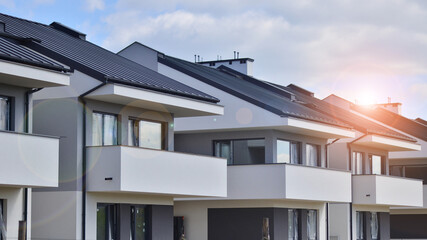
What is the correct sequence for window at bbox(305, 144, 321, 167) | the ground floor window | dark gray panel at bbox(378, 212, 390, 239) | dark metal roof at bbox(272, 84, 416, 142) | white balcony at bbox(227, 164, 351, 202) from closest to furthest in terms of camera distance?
1. the ground floor window
2. white balcony at bbox(227, 164, 351, 202)
3. window at bbox(305, 144, 321, 167)
4. dark metal roof at bbox(272, 84, 416, 142)
5. dark gray panel at bbox(378, 212, 390, 239)

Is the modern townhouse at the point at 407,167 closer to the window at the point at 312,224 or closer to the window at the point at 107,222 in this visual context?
the window at the point at 312,224

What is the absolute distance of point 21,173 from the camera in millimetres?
22219

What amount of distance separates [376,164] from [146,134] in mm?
17531

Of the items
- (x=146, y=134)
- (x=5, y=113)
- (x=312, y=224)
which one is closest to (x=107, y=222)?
(x=146, y=134)

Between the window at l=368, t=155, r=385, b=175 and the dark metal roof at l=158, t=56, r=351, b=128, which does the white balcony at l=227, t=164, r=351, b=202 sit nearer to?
the dark metal roof at l=158, t=56, r=351, b=128

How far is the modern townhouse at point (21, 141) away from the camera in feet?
71.8

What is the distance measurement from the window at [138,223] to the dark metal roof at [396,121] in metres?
20.6

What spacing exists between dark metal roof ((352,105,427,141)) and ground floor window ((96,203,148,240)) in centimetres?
2084

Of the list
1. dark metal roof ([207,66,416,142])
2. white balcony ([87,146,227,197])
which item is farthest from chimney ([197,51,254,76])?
white balcony ([87,146,227,197])

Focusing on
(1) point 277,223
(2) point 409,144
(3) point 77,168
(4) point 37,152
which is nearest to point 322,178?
(1) point 277,223

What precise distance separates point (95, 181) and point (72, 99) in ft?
7.95

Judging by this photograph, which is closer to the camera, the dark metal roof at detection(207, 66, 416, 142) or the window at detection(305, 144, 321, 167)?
the window at detection(305, 144, 321, 167)

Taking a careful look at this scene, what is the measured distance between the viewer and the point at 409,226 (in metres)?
49.4

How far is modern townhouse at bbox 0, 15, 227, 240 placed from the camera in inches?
1037
